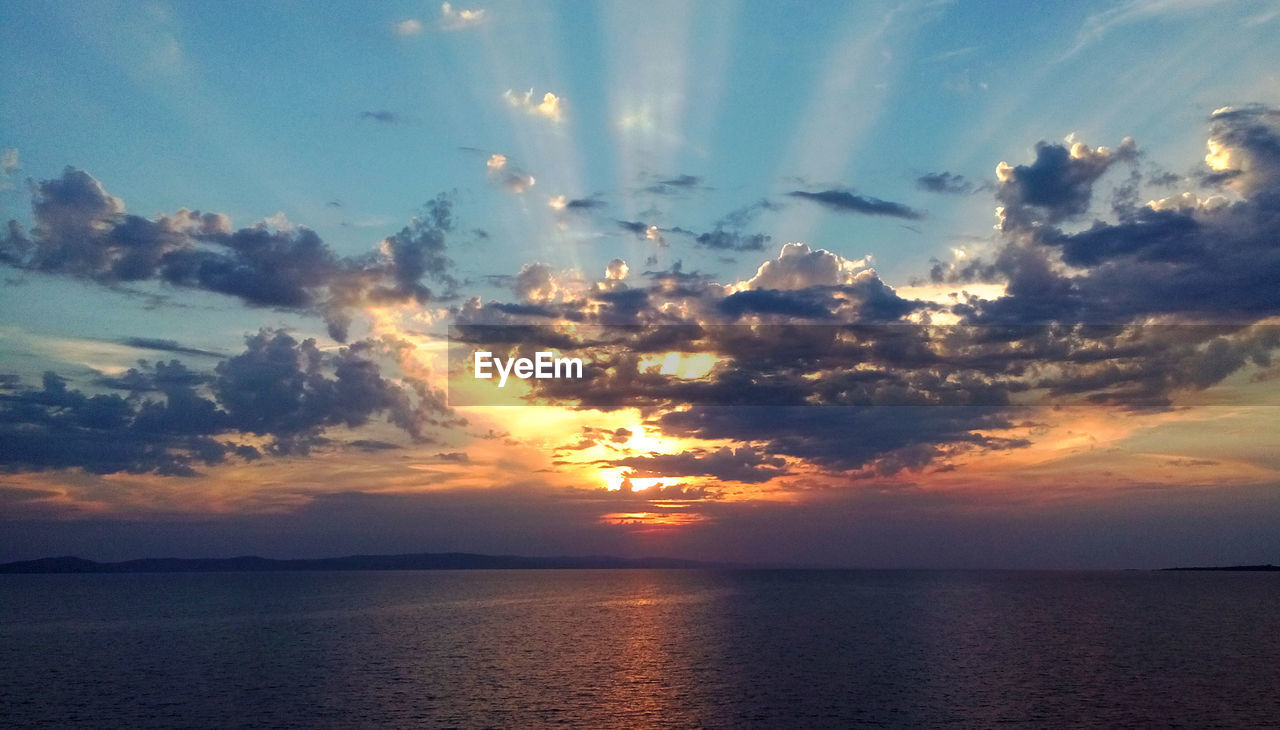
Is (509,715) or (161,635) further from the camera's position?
(161,635)

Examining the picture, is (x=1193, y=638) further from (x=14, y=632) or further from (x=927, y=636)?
(x=14, y=632)

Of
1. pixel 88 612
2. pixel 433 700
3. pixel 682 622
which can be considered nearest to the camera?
pixel 433 700

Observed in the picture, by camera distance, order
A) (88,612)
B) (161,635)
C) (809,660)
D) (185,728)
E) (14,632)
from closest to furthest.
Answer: (185,728), (809,660), (161,635), (14,632), (88,612)

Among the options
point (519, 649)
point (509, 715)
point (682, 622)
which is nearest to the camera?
point (509, 715)

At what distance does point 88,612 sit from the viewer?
18325 cm

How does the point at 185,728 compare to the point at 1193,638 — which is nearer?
the point at 185,728

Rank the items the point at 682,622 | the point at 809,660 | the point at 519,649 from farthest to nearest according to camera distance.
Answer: the point at 682,622 → the point at 519,649 → the point at 809,660

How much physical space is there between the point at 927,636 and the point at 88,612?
543ft

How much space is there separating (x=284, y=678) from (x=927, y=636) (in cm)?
7860

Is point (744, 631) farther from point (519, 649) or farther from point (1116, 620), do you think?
point (1116, 620)

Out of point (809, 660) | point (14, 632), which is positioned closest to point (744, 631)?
point (809, 660)

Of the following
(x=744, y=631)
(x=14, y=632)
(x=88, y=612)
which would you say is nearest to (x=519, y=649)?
(x=744, y=631)

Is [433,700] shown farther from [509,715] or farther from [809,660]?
[809,660]

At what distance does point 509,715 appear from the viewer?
2516 inches
